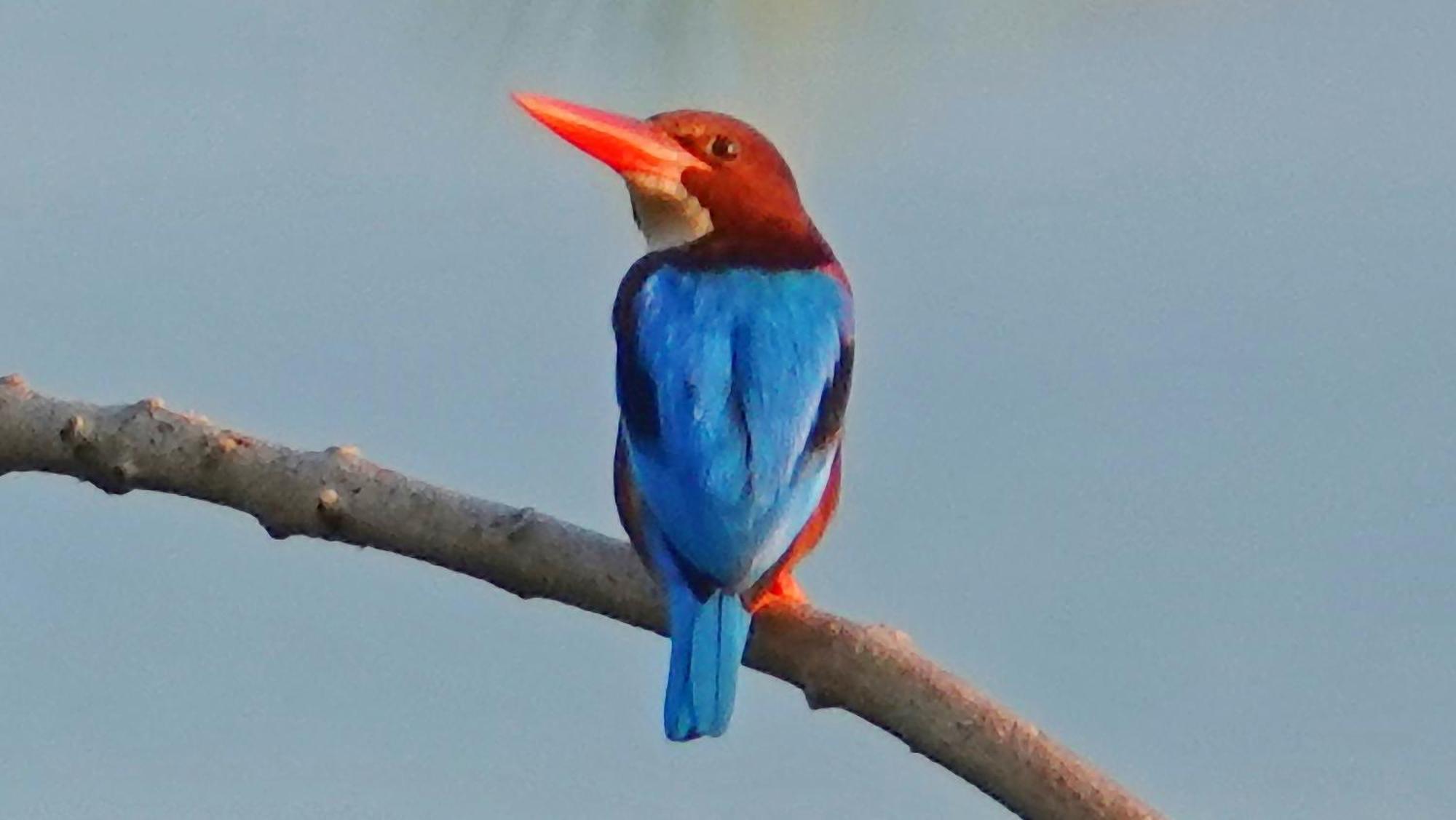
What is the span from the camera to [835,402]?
1.40 meters

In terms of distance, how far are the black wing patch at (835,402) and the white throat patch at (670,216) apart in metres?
0.14

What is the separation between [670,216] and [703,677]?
0.38m

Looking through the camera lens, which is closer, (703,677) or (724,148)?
(703,677)

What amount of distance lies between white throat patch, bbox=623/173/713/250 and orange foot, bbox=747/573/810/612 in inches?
10.5

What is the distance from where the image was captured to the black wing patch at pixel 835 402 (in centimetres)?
137

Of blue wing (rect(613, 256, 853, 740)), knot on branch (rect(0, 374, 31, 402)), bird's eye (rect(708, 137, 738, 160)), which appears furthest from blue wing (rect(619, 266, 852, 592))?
knot on branch (rect(0, 374, 31, 402))

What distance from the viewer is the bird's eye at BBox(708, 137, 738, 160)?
5.03ft

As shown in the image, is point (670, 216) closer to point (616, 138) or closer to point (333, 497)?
point (616, 138)

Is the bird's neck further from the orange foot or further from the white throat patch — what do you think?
the orange foot

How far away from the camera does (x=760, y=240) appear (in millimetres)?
1521

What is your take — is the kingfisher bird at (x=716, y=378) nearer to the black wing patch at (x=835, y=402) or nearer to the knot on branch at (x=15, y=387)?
the black wing patch at (x=835, y=402)

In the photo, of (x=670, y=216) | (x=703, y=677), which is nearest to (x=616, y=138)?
(x=670, y=216)

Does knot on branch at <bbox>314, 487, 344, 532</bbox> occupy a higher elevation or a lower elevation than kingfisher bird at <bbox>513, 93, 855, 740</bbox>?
lower

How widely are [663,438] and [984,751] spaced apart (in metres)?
0.31
